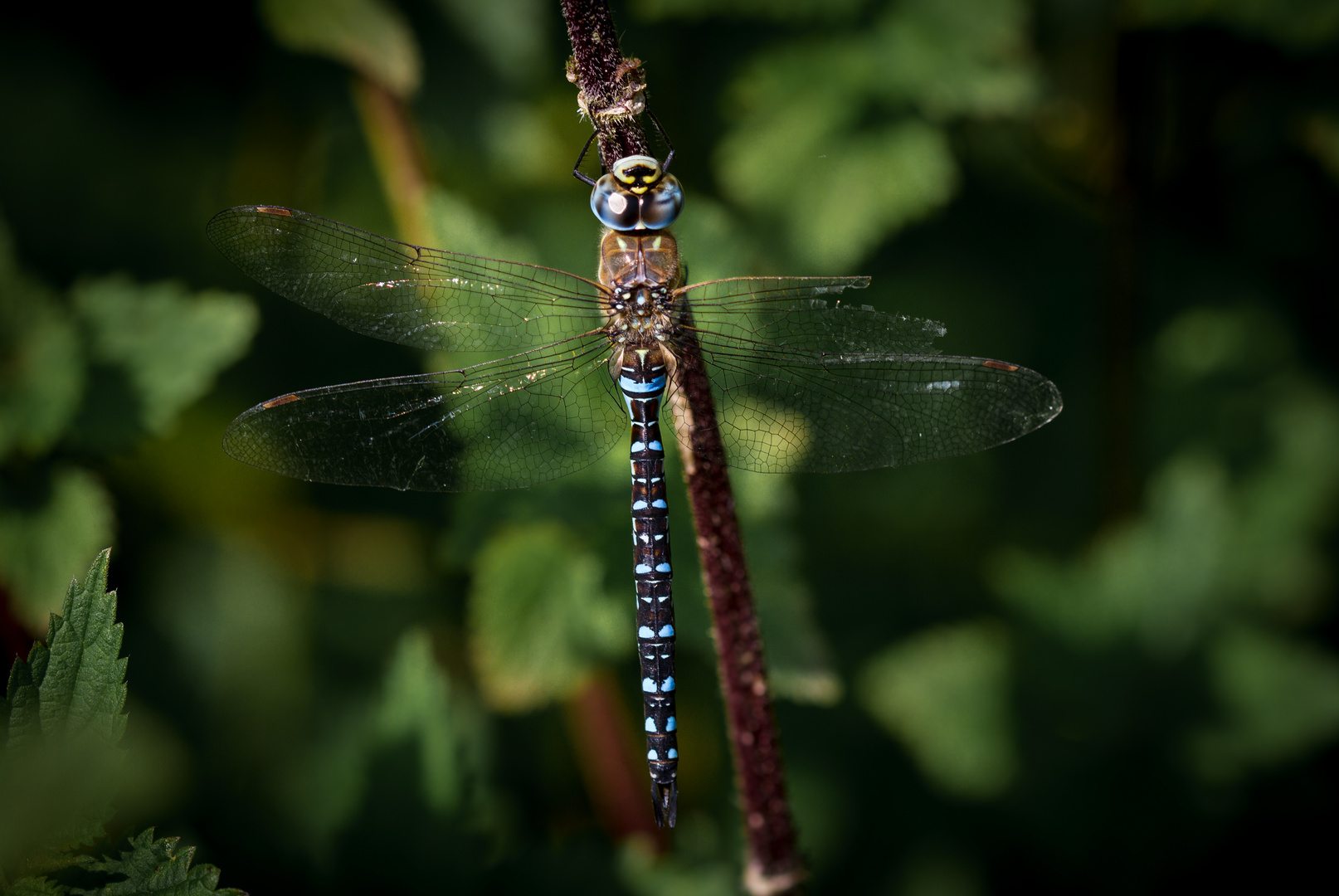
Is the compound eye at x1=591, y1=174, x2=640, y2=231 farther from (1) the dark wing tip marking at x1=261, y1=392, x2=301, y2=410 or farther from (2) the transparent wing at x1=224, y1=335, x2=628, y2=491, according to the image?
(1) the dark wing tip marking at x1=261, y1=392, x2=301, y2=410

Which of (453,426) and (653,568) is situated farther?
(453,426)

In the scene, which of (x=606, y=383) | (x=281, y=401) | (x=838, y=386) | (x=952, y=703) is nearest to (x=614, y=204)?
(x=606, y=383)

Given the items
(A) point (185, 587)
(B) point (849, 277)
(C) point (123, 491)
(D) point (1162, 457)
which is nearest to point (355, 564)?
(A) point (185, 587)

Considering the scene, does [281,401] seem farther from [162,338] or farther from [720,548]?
[720,548]

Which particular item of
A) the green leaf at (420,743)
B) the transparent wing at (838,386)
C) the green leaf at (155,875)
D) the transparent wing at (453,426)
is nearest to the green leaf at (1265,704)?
the transparent wing at (838,386)

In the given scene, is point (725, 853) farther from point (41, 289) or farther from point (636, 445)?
point (41, 289)

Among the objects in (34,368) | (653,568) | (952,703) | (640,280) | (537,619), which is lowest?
(952,703)
